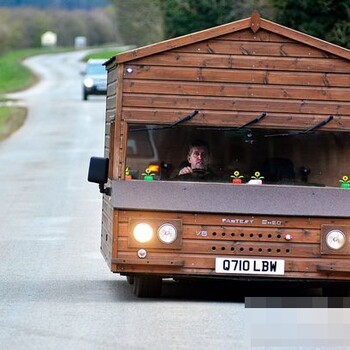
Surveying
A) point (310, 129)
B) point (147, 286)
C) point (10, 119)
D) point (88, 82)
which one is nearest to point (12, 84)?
point (88, 82)

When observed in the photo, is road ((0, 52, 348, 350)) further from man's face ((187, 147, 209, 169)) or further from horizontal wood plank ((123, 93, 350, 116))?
horizontal wood plank ((123, 93, 350, 116))

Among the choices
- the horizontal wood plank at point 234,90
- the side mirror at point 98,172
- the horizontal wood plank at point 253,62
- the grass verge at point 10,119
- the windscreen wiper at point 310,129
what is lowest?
the side mirror at point 98,172

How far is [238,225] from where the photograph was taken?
1259cm

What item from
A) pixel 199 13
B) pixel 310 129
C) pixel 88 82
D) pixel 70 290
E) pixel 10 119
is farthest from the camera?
pixel 88 82

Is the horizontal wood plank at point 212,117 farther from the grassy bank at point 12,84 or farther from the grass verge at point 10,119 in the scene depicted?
the grassy bank at point 12,84

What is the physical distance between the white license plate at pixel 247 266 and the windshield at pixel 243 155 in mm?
797

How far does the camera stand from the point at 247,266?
12539 millimetres

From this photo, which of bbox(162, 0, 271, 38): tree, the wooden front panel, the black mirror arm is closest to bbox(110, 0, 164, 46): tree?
bbox(162, 0, 271, 38): tree

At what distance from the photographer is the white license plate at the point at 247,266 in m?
12.5

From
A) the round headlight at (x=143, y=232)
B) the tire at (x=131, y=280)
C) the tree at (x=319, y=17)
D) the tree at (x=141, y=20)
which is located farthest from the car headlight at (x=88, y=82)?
the round headlight at (x=143, y=232)

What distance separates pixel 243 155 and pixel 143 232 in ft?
4.16

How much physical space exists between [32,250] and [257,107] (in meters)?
5.92

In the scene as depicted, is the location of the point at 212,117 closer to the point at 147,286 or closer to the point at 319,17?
the point at 147,286

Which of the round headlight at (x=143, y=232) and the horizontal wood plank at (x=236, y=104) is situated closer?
the round headlight at (x=143, y=232)
